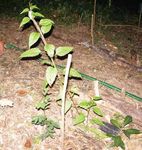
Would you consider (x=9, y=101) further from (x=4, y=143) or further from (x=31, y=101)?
(x=4, y=143)

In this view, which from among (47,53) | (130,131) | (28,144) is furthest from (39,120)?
(130,131)

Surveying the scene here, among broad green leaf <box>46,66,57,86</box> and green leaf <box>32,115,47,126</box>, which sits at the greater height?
broad green leaf <box>46,66,57,86</box>

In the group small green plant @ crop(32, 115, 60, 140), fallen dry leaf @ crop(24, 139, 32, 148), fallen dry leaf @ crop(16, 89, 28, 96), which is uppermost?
fallen dry leaf @ crop(16, 89, 28, 96)

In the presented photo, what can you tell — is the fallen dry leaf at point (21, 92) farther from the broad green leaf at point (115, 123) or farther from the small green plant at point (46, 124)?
the broad green leaf at point (115, 123)

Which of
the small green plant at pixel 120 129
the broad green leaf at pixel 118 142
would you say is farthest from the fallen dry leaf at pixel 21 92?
the broad green leaf at pixel 118 142

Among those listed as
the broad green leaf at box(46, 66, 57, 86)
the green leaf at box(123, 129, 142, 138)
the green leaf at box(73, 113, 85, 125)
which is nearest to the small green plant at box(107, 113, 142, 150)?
the green leaf at box(123, 129, 142, 138)

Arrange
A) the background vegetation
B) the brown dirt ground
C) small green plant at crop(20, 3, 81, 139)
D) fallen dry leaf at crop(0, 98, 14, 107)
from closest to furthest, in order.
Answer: small green plant at crop(20, 3, 81, 139) < the brown dirt ground < fallen dry leaf at crop(0, 98, 14, 107) < the background vegetation

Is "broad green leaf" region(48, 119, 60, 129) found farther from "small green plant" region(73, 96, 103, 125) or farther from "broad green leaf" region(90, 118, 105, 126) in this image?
"broad green leaf" region(90, 118, 105, 126)

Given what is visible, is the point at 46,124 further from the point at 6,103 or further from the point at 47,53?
the point at 47,53

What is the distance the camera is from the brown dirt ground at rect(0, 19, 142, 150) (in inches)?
127

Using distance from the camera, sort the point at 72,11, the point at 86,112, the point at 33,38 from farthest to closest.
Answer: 1. the point at 72,11
2. the point at 86,112
3. the point at 33,38

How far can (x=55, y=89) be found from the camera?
3.92 meters

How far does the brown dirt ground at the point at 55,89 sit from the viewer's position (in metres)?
3.24

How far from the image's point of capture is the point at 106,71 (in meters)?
4.61
